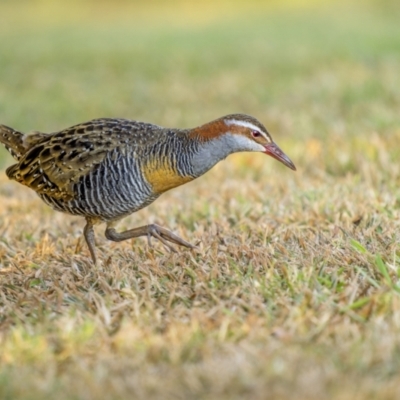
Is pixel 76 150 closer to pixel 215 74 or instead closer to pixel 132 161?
pixel 132 161

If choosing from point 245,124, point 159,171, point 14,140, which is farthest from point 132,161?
point 14,140

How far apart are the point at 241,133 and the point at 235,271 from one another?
952 mm

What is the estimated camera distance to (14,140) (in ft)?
19.5

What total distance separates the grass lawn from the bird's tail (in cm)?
56

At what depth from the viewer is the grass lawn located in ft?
10.9

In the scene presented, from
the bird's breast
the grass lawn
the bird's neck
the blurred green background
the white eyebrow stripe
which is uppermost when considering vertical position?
the blurred green background

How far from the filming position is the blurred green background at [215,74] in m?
10.4

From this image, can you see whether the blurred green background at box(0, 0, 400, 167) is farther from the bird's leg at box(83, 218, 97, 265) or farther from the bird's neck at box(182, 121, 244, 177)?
the bird's leg at box(83, 218, 97, 265)

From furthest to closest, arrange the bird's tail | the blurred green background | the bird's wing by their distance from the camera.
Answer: the blurred green background
the bird's tail
the bird's wing

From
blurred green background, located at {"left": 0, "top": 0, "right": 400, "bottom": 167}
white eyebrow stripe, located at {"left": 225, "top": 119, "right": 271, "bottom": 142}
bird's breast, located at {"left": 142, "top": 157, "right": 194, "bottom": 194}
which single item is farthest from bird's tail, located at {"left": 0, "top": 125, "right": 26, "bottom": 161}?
blurred green background, located at {"left": 0, "top": 0, "right": 400, "bottom": 167}

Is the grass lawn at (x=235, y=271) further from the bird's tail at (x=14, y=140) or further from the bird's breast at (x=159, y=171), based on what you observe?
the bird's tail at (x=14, y=140)


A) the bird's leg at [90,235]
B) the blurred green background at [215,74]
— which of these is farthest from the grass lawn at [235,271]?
the bird's leg at [90,235]

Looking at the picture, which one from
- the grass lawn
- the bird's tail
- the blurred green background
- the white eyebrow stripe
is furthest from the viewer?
the blurred green background

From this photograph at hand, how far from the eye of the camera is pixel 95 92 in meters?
12.8
